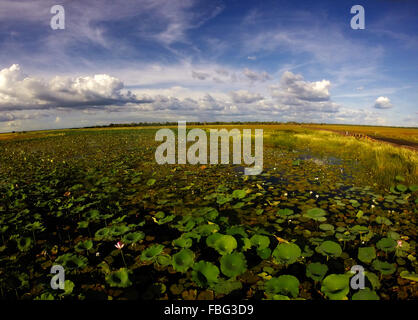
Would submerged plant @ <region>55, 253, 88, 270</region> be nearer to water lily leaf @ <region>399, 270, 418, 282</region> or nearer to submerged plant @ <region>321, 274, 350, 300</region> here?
submerged plant @ <region>321, 274, 350, 300</region>

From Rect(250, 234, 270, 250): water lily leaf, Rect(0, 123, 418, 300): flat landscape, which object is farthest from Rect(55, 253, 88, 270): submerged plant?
Rect(250, 234, 270, 250): water lily leaf

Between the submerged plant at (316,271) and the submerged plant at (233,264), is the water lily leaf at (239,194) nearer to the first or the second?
the submerged plant at (233,264)

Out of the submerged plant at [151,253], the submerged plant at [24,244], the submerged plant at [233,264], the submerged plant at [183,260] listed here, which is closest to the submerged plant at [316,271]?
the submerged plant at [233,264]

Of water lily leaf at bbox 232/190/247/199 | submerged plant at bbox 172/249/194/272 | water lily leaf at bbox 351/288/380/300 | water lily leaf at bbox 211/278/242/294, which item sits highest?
water lily leaf at bbox 232/190/247/199

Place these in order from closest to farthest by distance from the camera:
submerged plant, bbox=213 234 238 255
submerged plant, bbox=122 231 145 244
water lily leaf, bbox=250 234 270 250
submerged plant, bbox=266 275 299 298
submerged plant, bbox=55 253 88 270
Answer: submerged plant, bbox=266 275 299 298
submerged plant, bbox=55 253 88 270
submerged plant, bbox=213 234 238 255
water lily leaf, bbox=250 234 270 250
submerged plant, bbox=122 231 145 244

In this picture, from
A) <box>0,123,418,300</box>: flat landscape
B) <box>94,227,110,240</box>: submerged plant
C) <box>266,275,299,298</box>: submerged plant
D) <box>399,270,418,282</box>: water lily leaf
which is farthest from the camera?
<box>94,227,110,240</box>: submerged plant

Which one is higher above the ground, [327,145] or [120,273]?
[327,145]
